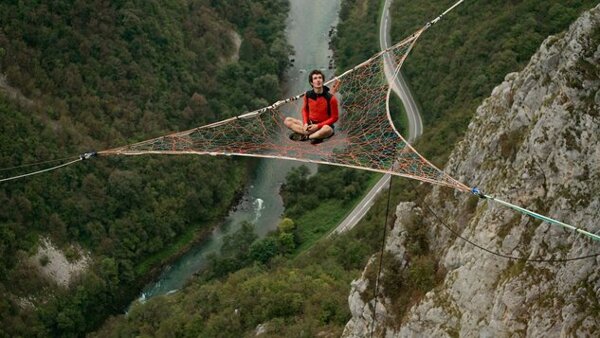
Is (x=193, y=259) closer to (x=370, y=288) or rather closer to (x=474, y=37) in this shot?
(x=474, y=37)

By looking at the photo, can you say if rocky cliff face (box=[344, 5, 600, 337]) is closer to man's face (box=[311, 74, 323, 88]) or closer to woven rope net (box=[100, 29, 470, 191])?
woven rope net (box=[100, 29, 470, 191])

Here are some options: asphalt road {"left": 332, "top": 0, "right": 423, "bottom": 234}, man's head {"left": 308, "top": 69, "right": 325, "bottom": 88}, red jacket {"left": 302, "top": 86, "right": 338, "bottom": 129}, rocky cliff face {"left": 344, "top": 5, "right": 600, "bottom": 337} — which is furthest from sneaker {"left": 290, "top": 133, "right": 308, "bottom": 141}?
asphalt road {"left": 332, "top": 0, "right": 423, "bottom": 234}

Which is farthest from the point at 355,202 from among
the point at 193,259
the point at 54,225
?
the point at 54,225

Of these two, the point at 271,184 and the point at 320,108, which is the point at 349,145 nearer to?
the point at 320,108

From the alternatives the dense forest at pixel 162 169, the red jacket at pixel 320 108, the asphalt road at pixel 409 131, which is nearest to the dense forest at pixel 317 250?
the dense forest at pixel 162 169

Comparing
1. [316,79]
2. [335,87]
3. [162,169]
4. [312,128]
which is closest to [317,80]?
[316,79]

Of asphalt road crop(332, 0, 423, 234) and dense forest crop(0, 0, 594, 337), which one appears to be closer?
dense forest crop(0, 0, 594, 337)
